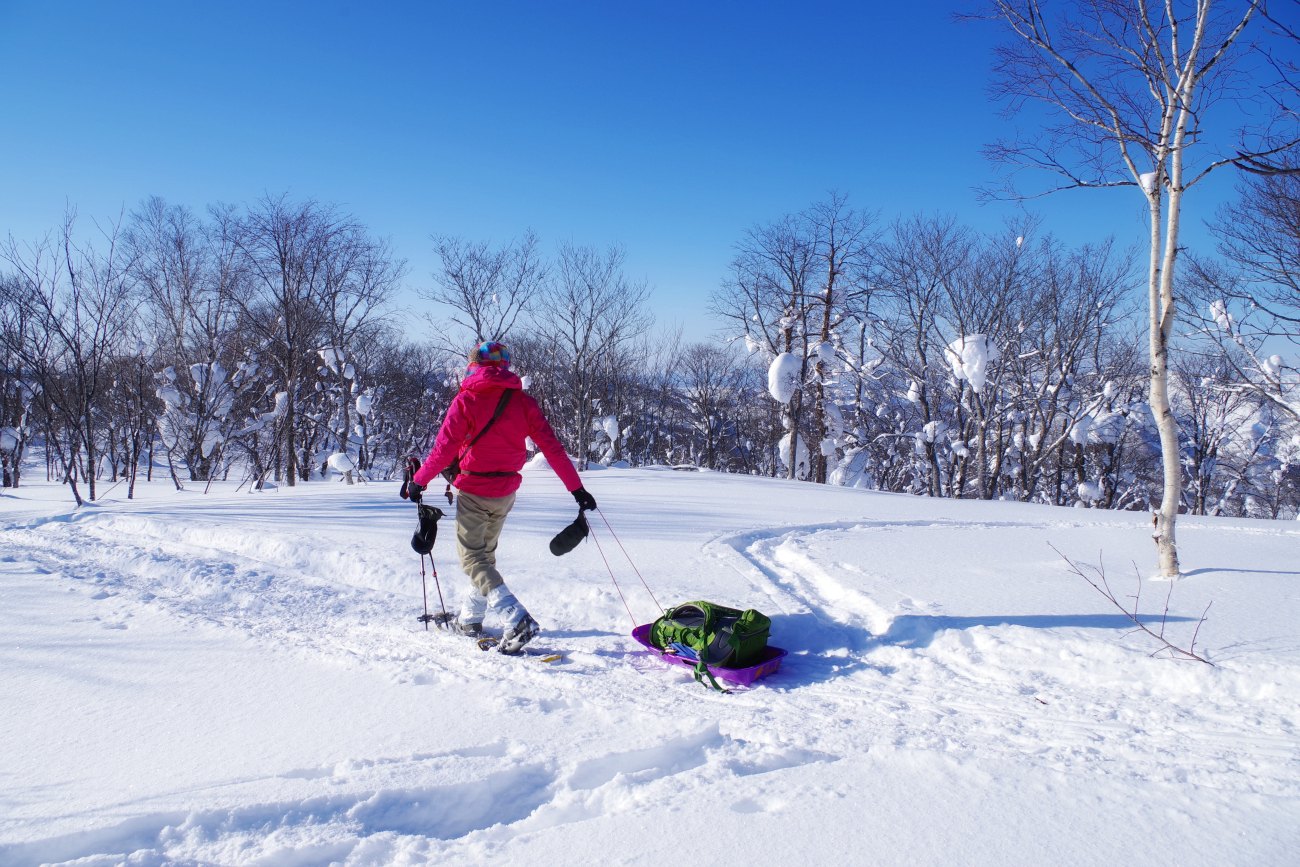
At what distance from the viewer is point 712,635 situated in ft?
12.4

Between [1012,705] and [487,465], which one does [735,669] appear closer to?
[1012,705]

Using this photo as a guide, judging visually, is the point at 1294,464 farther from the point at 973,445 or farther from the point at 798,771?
the point at 798,771

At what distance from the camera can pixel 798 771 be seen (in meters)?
2.64

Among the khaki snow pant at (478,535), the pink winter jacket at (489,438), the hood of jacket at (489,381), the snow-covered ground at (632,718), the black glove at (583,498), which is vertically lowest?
the snow-covered ground at (632,718)

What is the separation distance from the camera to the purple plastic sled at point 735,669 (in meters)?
3.67

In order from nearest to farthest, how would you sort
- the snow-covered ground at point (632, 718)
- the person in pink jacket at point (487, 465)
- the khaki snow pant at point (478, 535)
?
the snow-covered ground at point (632, 718) → the person in pink jacket at point (487, 465) → the khaki snow pant at point (478, 535)

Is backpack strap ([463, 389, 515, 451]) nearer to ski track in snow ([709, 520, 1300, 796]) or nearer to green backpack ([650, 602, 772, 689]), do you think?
green backpack ([650, 602, 772, 689])

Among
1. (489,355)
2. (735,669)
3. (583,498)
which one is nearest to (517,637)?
(583,498)

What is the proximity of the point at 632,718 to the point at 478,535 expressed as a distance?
1.72m

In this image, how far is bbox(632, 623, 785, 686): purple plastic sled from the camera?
12.0 ft

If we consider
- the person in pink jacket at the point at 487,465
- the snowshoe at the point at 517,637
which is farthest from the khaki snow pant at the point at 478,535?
the snowshoe at the point at 517,637

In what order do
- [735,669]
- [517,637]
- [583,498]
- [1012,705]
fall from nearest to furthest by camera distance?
[1012,705], [735,669], [517,637], [583,498]

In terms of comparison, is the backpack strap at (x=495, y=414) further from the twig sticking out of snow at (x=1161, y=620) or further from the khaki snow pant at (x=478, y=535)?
the twig sticking out of snow at (x=1161, y=620)

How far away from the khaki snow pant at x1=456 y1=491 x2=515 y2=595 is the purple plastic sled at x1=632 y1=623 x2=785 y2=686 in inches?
39.9
